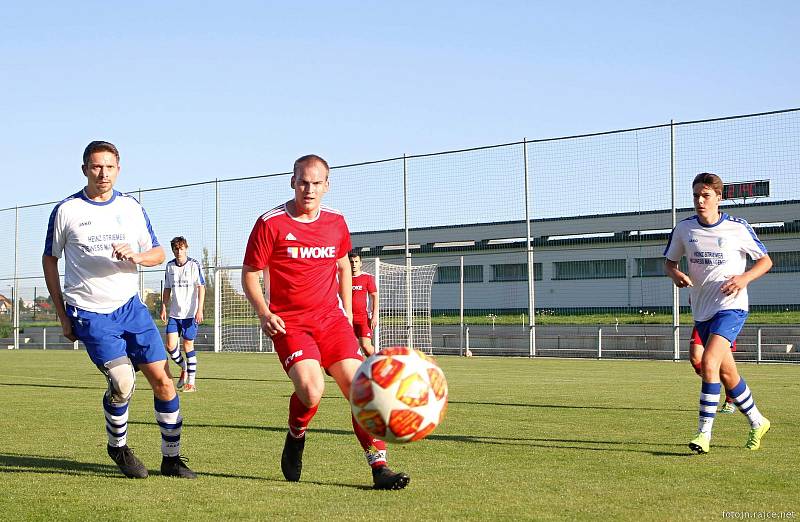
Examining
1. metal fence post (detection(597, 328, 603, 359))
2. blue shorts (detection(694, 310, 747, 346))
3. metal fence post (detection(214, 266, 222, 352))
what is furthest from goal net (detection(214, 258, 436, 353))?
blue shorts (detection(694, 310, 747, 346))

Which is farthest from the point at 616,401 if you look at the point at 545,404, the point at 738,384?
the point at 738,384

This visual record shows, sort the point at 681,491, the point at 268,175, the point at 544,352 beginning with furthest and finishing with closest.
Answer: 1. the point at 268,175
2. the point at 544,352
3. the point at 681,491

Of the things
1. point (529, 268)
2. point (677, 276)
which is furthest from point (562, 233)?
point (677, 276)

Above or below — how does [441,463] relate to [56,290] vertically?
below

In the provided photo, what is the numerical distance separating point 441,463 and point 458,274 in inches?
906

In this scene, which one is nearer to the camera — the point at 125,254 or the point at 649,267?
the point at 125,254

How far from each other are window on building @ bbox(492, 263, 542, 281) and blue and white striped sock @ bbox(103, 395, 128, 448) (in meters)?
Answer: 19.8

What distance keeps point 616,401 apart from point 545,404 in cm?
99

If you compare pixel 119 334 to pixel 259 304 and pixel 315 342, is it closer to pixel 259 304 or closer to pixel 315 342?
pixel 259 304

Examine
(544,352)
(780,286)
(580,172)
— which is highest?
(580,172)

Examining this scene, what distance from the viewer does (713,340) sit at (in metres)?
7.88

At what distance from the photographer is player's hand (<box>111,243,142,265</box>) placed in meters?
6.30

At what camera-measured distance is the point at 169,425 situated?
6.59 metres

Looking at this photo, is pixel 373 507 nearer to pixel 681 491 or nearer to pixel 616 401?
pixel 681 491
